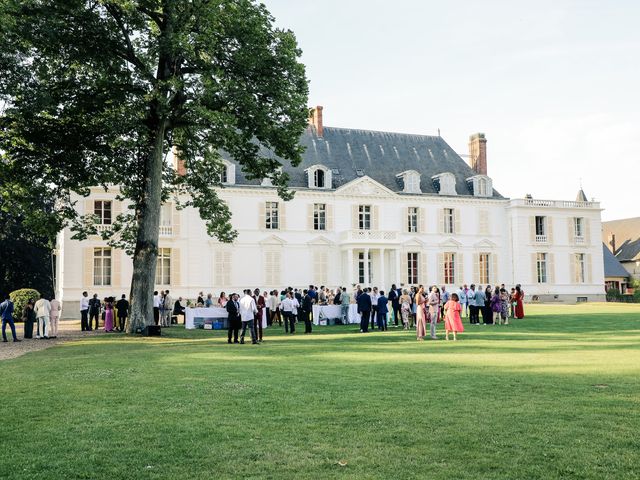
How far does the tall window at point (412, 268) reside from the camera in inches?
1608

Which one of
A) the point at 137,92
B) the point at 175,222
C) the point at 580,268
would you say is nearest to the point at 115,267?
the point at 175,222

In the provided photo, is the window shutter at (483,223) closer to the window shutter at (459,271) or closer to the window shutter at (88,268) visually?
the window shutter at (459,271)

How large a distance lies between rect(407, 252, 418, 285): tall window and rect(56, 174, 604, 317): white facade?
0.07 metres

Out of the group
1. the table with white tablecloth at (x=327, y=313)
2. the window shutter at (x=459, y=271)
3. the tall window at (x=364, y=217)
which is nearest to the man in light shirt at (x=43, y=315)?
the table with white tablecloth at (x=327, y=313)

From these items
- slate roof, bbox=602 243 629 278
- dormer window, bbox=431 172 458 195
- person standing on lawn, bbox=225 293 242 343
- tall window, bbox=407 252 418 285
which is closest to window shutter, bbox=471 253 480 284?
tall window, bbox=407 252 418 285

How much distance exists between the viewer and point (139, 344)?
1678cm

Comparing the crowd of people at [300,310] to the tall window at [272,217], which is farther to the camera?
the tall window at [272,217]

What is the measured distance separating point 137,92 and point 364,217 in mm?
22843

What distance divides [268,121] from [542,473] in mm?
16317

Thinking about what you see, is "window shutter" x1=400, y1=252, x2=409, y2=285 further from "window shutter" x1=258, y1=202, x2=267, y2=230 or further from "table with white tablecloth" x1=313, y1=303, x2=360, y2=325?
"table with white tablecloth" x1=313, y1=303, x2=360, y2=325

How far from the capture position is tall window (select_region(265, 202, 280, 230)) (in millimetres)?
38156

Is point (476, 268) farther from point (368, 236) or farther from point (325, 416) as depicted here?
point (325, 416)

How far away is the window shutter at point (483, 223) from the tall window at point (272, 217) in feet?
46.3

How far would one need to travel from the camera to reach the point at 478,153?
45469mm
